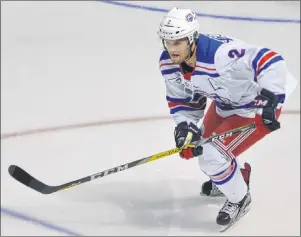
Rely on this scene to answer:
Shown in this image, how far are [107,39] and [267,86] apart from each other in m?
1.88

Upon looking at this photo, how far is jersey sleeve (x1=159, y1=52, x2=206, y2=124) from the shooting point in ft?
7.89

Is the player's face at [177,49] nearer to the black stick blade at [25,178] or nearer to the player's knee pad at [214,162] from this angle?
Result: the player's knee pad at [214,162]

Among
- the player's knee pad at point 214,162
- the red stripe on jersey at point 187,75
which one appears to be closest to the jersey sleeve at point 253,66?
the red stripe on jersey at point 187,75

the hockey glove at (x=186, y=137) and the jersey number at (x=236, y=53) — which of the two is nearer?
the jersey number at (x=236, y=53)

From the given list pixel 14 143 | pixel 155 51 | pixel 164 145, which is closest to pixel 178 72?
pixel 164 145

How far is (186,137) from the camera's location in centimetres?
245

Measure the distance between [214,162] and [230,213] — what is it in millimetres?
287

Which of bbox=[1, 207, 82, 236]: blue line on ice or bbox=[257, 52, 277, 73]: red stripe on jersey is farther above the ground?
bbox=[257, 52, 277, 73]: red stripe on jersey

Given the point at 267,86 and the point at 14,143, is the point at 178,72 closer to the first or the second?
the point at 267,86

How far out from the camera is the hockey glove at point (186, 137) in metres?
2.36

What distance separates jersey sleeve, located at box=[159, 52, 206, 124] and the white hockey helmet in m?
0.25

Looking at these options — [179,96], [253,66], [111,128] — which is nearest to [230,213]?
[179,96]

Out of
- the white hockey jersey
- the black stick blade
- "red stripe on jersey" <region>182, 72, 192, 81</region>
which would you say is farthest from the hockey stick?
"red stripe on jersey" <region>182, 72, 192, 81</region>

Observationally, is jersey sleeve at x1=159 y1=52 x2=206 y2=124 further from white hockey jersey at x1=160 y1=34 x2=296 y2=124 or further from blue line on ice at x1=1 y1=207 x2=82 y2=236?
blue line on ice at x1=1 y1=207 x2=82 y2=236
